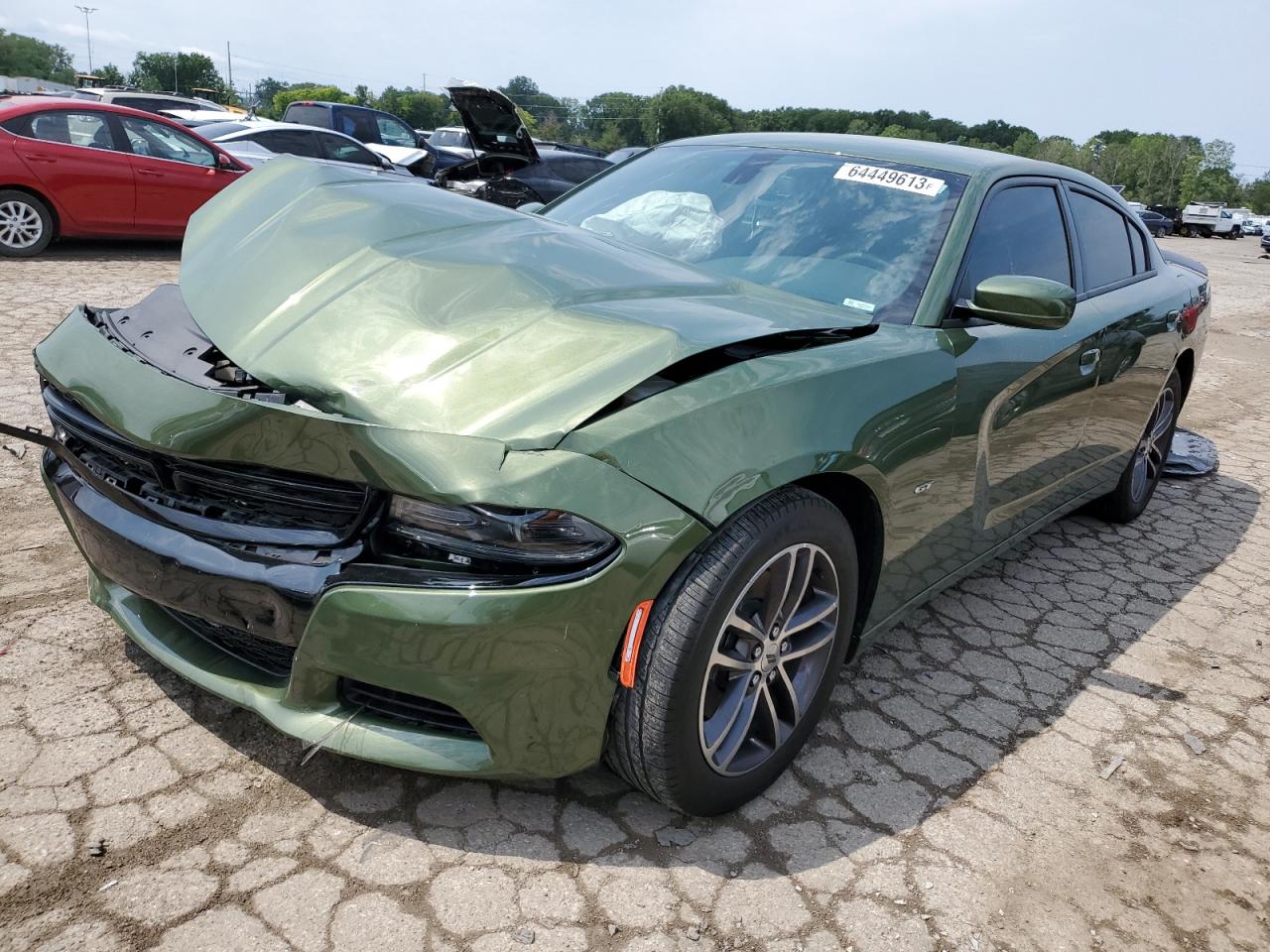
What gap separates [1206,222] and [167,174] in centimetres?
4942

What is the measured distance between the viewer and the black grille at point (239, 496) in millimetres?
1932

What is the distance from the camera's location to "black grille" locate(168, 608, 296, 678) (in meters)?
2.05

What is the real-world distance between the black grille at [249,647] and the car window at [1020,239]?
2107 mm

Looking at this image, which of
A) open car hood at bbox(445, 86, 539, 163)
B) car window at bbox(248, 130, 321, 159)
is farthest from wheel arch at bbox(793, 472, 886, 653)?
car window at bbox(248, 130, 321, 159)

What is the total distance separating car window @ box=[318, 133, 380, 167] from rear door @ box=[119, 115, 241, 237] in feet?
10.4

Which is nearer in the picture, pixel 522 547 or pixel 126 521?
pixel 522 547

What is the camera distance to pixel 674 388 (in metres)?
2.05

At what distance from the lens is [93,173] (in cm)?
873

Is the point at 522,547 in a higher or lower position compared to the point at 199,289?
lower

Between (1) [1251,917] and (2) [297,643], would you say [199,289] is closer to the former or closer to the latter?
(2) [297,643]

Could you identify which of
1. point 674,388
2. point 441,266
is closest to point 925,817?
point 674,388

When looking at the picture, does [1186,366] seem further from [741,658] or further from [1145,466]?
[741,658]

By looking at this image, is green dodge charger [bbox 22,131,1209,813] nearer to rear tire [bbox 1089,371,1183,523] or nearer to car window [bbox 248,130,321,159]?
rear tire [bbox 1089,371,1183,523]

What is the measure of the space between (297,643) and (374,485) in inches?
13.9
